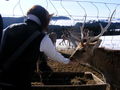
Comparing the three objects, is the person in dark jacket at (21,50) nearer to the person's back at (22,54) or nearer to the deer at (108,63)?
the person's back at (22,54)

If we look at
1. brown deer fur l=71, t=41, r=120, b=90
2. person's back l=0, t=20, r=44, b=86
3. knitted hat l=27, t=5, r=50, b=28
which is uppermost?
knitted hat l=27, t=5, r=50, b=28

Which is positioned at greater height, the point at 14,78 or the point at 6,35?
the point at 6,35

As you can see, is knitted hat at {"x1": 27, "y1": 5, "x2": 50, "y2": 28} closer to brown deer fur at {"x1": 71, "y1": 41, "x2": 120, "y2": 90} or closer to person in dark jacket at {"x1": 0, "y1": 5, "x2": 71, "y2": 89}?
person in dark jacket at {"x1": 0, "y1": 5, "x2": 71, "y2": 89}

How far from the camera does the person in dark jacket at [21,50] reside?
140 inches

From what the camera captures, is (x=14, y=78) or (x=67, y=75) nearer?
(x=14, y=78)

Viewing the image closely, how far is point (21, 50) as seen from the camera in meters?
3.55

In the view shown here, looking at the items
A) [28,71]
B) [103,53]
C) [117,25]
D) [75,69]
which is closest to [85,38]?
[103,53]

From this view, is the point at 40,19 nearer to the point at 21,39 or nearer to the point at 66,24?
the point at 21,39

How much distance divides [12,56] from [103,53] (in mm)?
3518

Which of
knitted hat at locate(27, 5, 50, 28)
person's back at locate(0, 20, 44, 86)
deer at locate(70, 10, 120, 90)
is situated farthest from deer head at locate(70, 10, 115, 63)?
person's back at locate(0, 20, 44, 86)

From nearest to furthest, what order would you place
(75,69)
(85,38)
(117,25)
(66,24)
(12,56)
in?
(12,56) → (85,38) → (75,69) → (66,24) → (117,25)

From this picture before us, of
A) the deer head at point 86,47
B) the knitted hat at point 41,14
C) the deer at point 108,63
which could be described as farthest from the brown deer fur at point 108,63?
the knitted hat at point 41,14

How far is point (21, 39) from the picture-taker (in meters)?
3.57

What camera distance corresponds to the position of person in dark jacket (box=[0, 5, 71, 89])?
3551 mm
